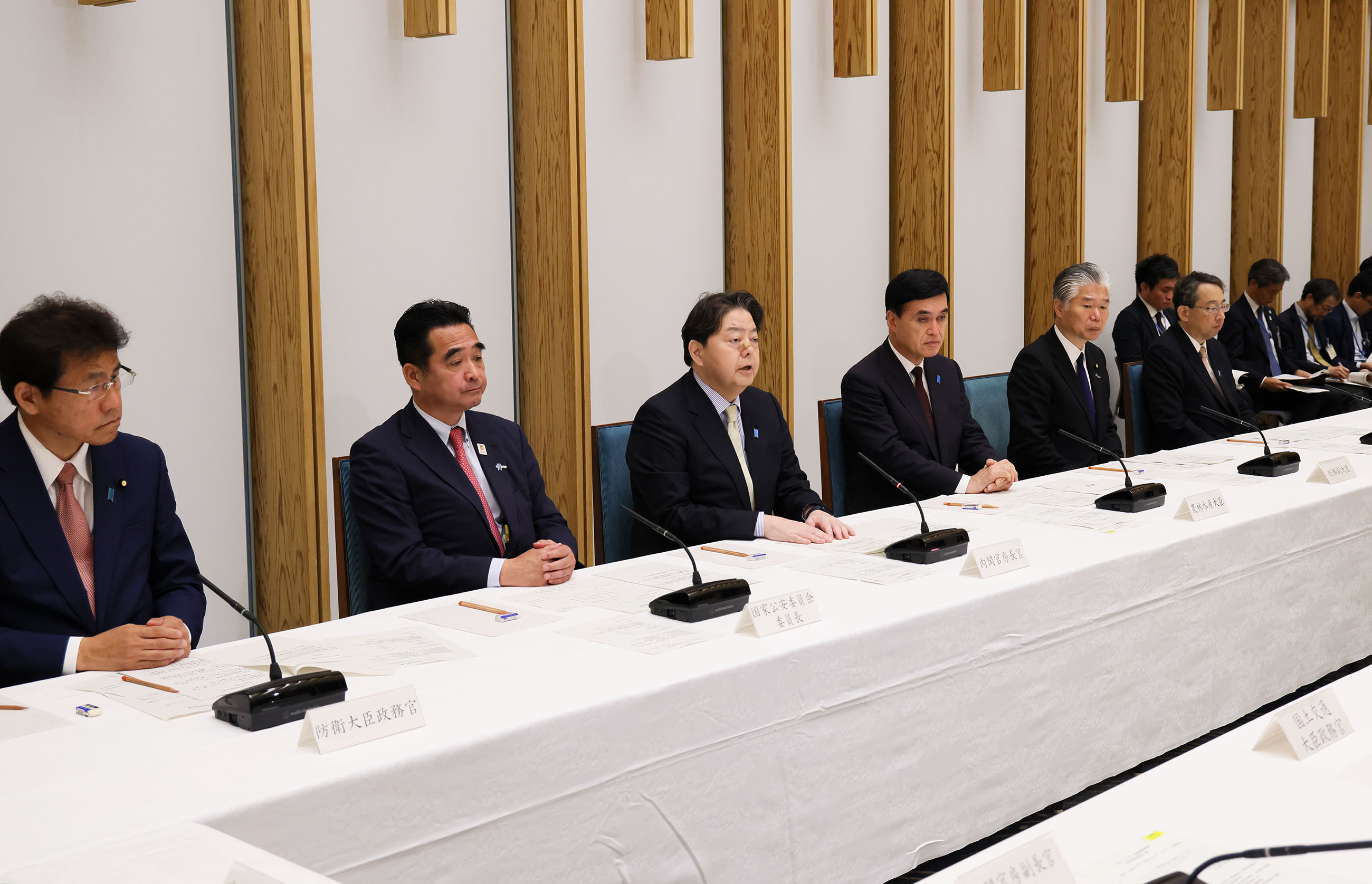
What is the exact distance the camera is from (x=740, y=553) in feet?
9.00

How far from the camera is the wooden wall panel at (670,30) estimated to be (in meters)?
4.29

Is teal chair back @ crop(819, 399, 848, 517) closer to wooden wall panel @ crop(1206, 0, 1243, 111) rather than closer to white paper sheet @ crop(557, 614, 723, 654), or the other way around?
white paper sheet @ crop(557, 614, 723, 654)

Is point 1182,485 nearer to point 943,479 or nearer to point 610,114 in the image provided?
point 943,479

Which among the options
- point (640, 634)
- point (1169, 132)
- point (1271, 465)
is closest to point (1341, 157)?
point (1169, 132)

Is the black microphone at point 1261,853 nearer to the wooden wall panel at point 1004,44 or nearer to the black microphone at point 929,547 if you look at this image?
the black microphone at point 929,547

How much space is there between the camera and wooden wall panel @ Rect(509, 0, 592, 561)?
13.3 feet

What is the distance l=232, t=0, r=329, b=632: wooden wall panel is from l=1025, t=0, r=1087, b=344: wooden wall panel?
3864 mm

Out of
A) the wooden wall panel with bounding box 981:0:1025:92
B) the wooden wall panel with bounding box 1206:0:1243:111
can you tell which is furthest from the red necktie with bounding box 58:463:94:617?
the wooden wall panel with bounding box 1206:0:1243:111

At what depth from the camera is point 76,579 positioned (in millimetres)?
2176

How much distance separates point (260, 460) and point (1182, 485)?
264 centimetres

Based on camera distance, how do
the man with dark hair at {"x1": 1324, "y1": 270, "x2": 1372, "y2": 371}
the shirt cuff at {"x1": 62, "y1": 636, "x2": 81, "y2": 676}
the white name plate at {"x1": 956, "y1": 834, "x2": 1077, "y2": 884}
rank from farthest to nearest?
1. the man with dark hair at {"x1": 1324, "y1": 270, "x2": 1372, "y2": 371}
2. the shirt cuff at {"x1": 62, "y1": 636, "x2": 81, "y2": 676}
3. the white name plate at {"x1": 956, "y1": 834, "x2": 1077, "y2": 884}

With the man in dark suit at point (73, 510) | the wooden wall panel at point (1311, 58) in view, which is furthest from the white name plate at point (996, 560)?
the wooden wall panel at point (1311, 58)

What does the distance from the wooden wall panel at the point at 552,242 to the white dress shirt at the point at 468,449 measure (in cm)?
113

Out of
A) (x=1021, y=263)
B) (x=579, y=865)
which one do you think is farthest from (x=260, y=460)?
(x=1021, y=263)
